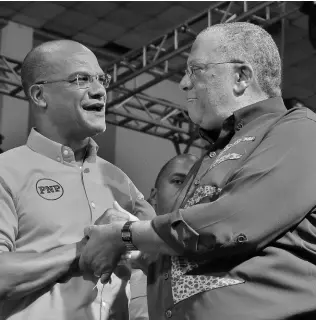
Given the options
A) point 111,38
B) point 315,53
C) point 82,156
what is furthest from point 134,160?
point 82,156

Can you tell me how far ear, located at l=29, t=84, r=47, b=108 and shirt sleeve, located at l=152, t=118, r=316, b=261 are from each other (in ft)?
2.89

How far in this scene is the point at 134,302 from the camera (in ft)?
10.2

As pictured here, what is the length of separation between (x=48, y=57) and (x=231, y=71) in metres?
0.70

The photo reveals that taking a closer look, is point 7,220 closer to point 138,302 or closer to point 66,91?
point 66,91

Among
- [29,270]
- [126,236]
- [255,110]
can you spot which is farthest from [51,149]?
[255,110]

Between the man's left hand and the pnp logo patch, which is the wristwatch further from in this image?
the pnp logo patch

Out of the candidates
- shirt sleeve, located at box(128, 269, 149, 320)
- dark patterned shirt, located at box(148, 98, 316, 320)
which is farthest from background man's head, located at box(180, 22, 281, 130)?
shirt sleeve, located at box(128, 269, 149, 320)

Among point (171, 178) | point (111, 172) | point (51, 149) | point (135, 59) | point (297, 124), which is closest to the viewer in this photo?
point (297, 124)

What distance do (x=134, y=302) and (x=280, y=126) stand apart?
1594mm

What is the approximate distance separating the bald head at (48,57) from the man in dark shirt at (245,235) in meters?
0.71

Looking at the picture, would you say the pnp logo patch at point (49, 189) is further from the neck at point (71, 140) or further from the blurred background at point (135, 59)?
the blurred background at point (135, 59)

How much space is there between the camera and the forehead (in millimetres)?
2357

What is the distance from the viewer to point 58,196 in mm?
2195

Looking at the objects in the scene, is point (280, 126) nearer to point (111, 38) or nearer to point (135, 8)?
point (135, 8)
